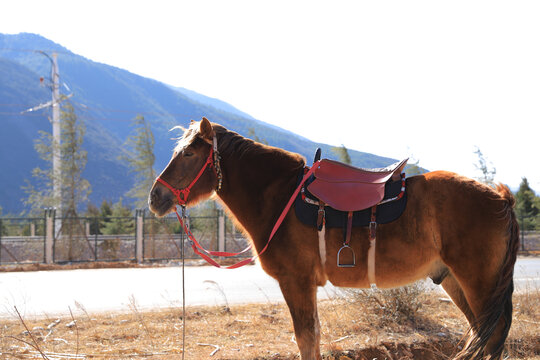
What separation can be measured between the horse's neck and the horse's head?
0.14m

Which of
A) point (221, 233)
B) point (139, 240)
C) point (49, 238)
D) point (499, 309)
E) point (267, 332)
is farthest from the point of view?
point (221, 233)

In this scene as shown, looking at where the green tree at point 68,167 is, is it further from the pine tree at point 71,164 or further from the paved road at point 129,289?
the paved road at point 129,289

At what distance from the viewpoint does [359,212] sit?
12.4ft

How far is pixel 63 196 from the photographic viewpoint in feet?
70.3

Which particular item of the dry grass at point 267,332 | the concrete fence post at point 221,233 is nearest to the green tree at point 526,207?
the concrete fence post at point 221,233

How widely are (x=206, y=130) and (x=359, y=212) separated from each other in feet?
5.13

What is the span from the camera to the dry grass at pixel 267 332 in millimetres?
5129

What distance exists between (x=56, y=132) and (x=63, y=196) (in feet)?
20.1

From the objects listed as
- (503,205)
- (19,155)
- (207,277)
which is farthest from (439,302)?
(19,155)

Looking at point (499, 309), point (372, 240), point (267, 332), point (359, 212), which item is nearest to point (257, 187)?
point (359, 212)

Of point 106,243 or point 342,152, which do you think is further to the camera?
point 342,152

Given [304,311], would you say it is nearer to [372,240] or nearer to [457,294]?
[372,240]

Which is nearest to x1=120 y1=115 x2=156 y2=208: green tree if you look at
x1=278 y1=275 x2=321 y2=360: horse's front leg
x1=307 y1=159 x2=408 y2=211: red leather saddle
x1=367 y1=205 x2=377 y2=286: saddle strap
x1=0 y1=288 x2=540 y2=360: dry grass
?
x1=0 y1=288 x2=540 y2=360: dry grass

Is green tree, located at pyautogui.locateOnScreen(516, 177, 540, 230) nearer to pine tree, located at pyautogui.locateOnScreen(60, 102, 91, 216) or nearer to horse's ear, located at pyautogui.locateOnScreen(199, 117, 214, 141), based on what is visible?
pine tree, located at pyautogui.locateOnScreen(60, 102, 91, 216)
